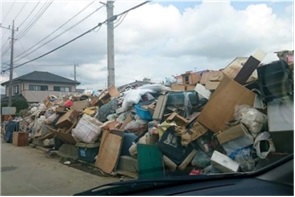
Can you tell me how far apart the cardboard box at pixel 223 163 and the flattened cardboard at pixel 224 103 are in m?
0.61

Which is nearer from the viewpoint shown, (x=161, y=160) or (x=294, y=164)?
(x=294, y=164)

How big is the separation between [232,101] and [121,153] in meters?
3.07

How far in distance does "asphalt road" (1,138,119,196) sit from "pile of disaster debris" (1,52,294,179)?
65 cm

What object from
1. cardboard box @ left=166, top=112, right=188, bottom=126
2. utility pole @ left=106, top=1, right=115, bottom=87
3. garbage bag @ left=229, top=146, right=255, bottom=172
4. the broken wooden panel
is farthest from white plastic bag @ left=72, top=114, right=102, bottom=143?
utility pole @ left=106, top=1, right=115, bottom=87

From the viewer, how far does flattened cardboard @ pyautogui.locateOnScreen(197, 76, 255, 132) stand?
573 cm

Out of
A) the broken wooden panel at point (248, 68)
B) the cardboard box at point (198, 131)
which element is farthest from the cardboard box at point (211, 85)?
the cardboard box at point (198, 131)

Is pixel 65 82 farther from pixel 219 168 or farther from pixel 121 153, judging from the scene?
pixel 219 168

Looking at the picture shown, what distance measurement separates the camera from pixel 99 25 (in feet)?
44.5

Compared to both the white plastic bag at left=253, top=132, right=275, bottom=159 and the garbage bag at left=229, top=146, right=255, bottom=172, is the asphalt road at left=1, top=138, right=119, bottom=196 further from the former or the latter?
the white plastic bag at left=253, top=132, right=275, bottom=159

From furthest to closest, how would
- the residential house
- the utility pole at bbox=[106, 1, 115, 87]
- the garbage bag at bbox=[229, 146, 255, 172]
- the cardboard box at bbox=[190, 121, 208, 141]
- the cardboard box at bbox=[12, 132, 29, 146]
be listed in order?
the residential house
the utility pole at bbox=[106, 1, 115, 87]
the cardboard box at bbox=[12, 132, 29, 146]
the cardboard box at bbox=[190, 121, 208, 141]
the garbage bag at bbox=[229, 146, 255, 172]

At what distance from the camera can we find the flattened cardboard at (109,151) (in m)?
7.49

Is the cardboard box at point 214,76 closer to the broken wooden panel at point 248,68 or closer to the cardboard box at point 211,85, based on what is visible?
the cardboard box at point 211,85

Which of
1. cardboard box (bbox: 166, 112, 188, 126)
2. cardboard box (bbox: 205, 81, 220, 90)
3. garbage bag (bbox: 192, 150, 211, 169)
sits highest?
cardboard box (bbox: 205, 81, 220, 90)

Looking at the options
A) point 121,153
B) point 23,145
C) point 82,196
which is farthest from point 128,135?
point 23,145
